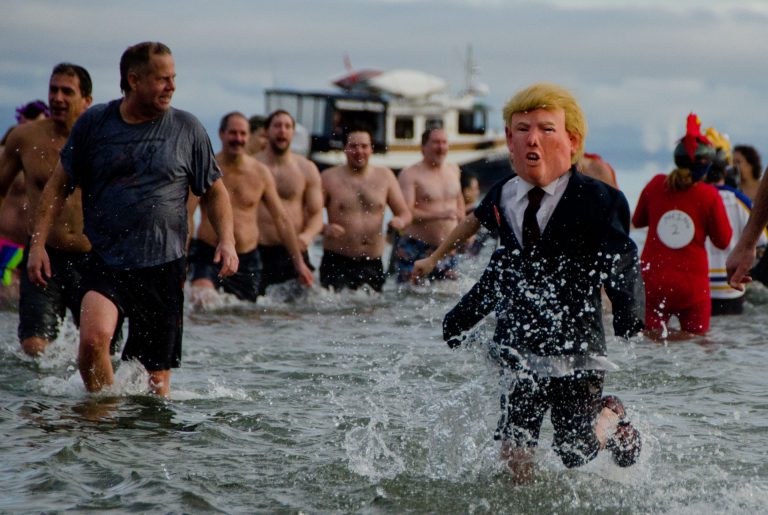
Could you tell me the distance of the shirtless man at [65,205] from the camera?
23.9ft

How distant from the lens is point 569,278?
15.1ft

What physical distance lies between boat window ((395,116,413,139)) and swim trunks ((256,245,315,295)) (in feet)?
80.2

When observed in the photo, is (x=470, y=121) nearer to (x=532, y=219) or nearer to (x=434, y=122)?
(x=434, y=122)

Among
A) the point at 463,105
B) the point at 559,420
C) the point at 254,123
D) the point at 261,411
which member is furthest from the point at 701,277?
the point at 463,105

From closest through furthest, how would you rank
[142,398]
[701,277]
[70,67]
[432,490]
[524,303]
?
[524,303] → [432,490] → [142,398] → [70,67] → [701,277]

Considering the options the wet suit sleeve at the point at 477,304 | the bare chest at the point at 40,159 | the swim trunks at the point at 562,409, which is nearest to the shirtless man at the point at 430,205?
the bare chest at the point at 40,159

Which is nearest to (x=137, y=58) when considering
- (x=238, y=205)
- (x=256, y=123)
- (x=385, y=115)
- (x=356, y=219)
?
(x=238, y=205)

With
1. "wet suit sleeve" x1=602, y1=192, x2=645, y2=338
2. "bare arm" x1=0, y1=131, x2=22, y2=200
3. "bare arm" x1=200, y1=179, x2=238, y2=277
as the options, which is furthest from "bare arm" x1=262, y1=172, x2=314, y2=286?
"wet suit sleeve" x1=602, y1=192, x2=645, y2=338

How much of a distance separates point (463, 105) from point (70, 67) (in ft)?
108

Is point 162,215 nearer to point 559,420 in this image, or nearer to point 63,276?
point 63,276

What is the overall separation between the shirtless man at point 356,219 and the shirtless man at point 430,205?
0.56 metres

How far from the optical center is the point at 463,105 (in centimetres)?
3978

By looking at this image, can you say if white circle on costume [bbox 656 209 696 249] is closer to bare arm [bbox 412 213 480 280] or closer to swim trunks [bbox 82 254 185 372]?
bare arm [bbox 412 213 480 280]

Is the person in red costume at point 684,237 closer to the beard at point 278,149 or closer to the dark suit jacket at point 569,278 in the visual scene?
the dark suit jacket at point 569,278
